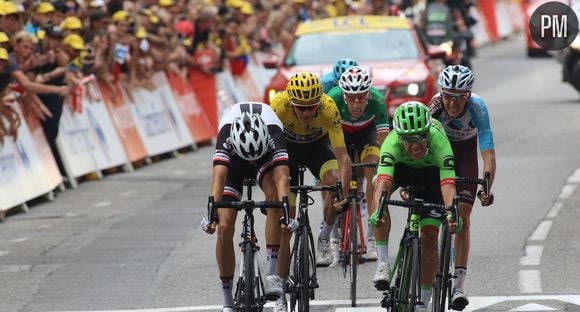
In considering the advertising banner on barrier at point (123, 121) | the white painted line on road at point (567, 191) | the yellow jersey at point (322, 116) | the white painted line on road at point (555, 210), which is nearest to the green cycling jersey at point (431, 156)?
the yellow jersey at point (322, 116)

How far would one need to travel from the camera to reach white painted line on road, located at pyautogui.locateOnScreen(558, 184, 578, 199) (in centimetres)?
1684

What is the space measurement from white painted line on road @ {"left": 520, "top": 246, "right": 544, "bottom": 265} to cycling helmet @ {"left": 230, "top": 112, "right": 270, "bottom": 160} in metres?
3.83

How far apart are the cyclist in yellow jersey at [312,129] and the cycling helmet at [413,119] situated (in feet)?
3.19

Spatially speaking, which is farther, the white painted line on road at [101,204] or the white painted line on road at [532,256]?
the white painted line on road at [101,204]

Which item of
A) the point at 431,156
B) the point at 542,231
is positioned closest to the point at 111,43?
the point at 542,231

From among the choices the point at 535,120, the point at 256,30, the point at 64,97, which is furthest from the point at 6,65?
the point at 256,30

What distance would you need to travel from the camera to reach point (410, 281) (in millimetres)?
9430

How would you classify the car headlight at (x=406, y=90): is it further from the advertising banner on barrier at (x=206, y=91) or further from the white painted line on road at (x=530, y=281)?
the white painted line on road at (x=530, y=281)

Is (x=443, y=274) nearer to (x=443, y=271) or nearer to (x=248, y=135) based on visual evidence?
(x=443, y=271)

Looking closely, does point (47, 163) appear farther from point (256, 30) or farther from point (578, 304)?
point (256, 30)

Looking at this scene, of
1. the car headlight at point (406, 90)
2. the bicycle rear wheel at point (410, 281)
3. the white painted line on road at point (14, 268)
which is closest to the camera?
the bicycle rear wheel at point (410, 281)

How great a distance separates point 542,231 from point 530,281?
264 cm

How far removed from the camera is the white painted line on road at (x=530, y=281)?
11.5 meters

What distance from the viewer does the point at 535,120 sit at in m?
25.6
